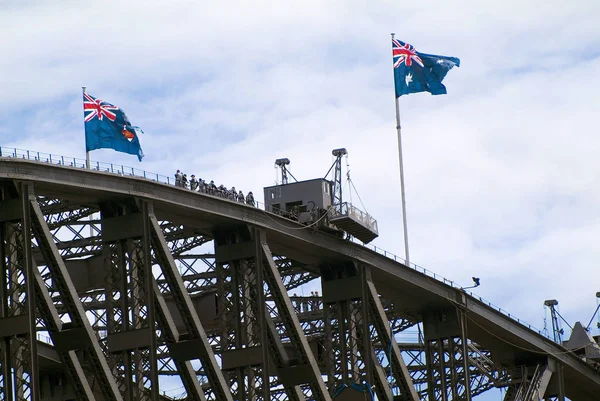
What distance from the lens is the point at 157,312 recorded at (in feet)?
238

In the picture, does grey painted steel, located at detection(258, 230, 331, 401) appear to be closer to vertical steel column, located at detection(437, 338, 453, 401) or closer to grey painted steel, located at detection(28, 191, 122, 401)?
grey painted steel, located at detection(28, 191, 122, 401)

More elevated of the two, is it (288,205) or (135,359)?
(288,205)

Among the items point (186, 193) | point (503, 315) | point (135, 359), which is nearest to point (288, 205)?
point (186, 193)

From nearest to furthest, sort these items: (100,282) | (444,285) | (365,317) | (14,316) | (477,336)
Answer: (14,316) → (100,282) → (365,317) → (444,285) → (477,336)

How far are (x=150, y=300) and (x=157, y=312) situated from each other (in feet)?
6.28

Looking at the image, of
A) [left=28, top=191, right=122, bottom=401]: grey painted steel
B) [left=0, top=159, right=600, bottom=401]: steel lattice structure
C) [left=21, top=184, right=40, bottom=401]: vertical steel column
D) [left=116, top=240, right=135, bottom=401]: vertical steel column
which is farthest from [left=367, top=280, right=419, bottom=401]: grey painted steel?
[left=21, top=184, right=40, bottom=401]: vertical steel column

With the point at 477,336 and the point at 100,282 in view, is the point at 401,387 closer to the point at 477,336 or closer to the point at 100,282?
the point at 477,336

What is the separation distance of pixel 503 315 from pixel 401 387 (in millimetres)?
14531

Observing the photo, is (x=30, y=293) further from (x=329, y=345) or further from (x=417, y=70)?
(x=417, y=70)

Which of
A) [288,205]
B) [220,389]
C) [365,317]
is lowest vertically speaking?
[220,389]

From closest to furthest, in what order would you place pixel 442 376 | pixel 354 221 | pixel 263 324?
pixel 263 324, pixel 354 221, pixel 442 376

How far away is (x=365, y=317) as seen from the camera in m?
87.2

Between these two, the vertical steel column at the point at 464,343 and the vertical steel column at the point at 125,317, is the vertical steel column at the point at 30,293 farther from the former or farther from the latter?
the vertical steel column at the point at 464,343

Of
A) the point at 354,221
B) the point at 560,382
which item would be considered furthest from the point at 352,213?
the point at 560,382
